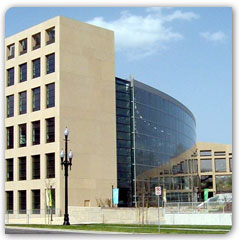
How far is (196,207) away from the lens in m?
32.1

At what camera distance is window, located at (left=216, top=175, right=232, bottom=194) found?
22.5 meters

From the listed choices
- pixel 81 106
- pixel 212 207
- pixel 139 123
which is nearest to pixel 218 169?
pixel 212 207

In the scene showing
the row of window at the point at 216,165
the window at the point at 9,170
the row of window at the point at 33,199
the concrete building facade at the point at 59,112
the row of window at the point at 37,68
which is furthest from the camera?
the row of window at the point at 33,199

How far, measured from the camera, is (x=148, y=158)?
4700 cm

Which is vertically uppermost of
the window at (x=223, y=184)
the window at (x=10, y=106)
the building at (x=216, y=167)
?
the window at (x=10, y=106)

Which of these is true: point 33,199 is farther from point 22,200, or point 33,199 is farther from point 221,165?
point 221,165

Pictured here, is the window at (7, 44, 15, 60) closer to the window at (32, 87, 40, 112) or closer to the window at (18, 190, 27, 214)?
the window at (32, 87, 40, 112)

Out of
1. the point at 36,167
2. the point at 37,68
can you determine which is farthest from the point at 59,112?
the point at 36,167

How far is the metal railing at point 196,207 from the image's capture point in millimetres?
28203

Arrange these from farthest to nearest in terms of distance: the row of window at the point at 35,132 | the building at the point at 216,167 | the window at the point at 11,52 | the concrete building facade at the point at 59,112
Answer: the concrete building facade at the point at 59,112 → the row of window at the point at 35,132 → the window at the point at 11,52 → the building at the point at 216,167

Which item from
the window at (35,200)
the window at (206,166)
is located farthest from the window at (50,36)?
the window at (206,166)

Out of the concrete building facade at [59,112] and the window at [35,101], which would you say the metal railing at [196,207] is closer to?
the concrete building facade at [59,112]

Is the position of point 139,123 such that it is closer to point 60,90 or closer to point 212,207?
point 60,90

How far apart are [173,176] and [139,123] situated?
210 inches
